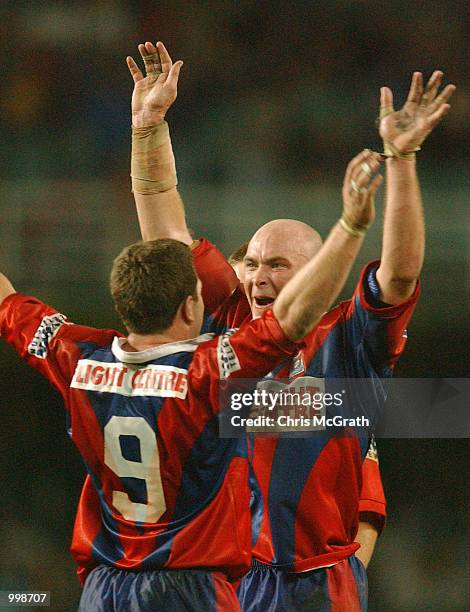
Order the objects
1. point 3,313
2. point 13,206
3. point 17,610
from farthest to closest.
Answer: point 13,206 < point 17,610 < point 3,313

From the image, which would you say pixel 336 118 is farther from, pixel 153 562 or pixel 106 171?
pixel 153 562

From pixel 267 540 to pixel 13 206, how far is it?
269 cm

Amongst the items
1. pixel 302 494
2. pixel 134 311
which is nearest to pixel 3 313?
pixel 134 311

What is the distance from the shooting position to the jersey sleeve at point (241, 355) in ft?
5.88

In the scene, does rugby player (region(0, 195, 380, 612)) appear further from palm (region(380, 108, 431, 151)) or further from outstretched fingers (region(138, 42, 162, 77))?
outstretched fingers (region(138, 42, 162, 77))

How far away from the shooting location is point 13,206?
4508mm

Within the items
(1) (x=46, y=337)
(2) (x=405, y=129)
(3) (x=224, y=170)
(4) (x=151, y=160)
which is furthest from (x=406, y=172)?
(3) (x=224, y=170)

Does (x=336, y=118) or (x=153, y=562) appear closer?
(x=153, y=562)

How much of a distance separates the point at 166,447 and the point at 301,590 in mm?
630

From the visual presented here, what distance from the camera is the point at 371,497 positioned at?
2.65 metres

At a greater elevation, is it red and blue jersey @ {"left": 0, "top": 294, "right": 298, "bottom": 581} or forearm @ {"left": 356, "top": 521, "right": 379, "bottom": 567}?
red and blue jersey @ {"left": 0, "top": 294, "right": 298, "bottom": 581}

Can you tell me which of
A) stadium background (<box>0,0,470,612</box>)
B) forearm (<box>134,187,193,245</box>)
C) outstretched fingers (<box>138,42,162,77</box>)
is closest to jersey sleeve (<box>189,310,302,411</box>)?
forearm (<box>134,187,193,245</box>)

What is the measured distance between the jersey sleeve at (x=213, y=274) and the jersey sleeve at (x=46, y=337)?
441mm

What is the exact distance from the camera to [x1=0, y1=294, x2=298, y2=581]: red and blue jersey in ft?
6.11
